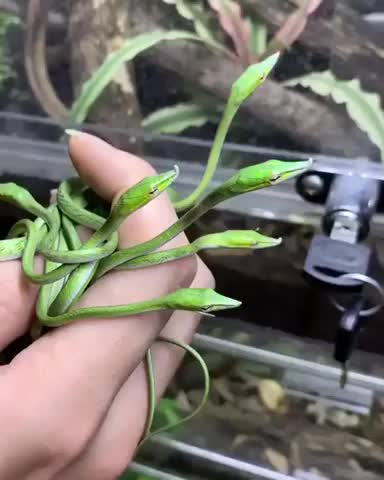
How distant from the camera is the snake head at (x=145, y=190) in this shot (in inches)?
11.7

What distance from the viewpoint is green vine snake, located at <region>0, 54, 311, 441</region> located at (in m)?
0.30

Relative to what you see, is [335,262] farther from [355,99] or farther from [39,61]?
[39,61]

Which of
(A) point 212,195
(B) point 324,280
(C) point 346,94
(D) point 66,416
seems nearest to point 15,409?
(D) point 66,416

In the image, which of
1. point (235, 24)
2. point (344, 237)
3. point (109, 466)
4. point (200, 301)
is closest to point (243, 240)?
point (200, 301)

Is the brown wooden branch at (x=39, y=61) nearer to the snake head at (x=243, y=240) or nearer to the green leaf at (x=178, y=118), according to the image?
the green leaf at (x=178, y=118)

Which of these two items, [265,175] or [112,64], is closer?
[265,175]

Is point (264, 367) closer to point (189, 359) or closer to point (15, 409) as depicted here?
point (189, 359)

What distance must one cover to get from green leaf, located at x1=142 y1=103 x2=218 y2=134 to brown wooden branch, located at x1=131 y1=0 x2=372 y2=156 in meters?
0.02

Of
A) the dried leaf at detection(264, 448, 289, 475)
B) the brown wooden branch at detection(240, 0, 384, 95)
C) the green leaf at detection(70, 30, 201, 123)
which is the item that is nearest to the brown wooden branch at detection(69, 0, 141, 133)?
the green leaf at detection(70, 30, 201, 123)

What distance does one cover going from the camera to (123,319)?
14.5 inches

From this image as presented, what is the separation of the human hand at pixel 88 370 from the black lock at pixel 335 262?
6.4 inches

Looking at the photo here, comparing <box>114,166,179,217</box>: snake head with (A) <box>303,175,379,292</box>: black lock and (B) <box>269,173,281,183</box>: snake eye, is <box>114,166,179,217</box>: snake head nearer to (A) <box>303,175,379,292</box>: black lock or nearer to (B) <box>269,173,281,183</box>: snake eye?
(B) <box>269,173,281,183</box>: snake eye

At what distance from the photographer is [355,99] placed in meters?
0.65

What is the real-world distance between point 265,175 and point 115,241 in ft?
0.40
